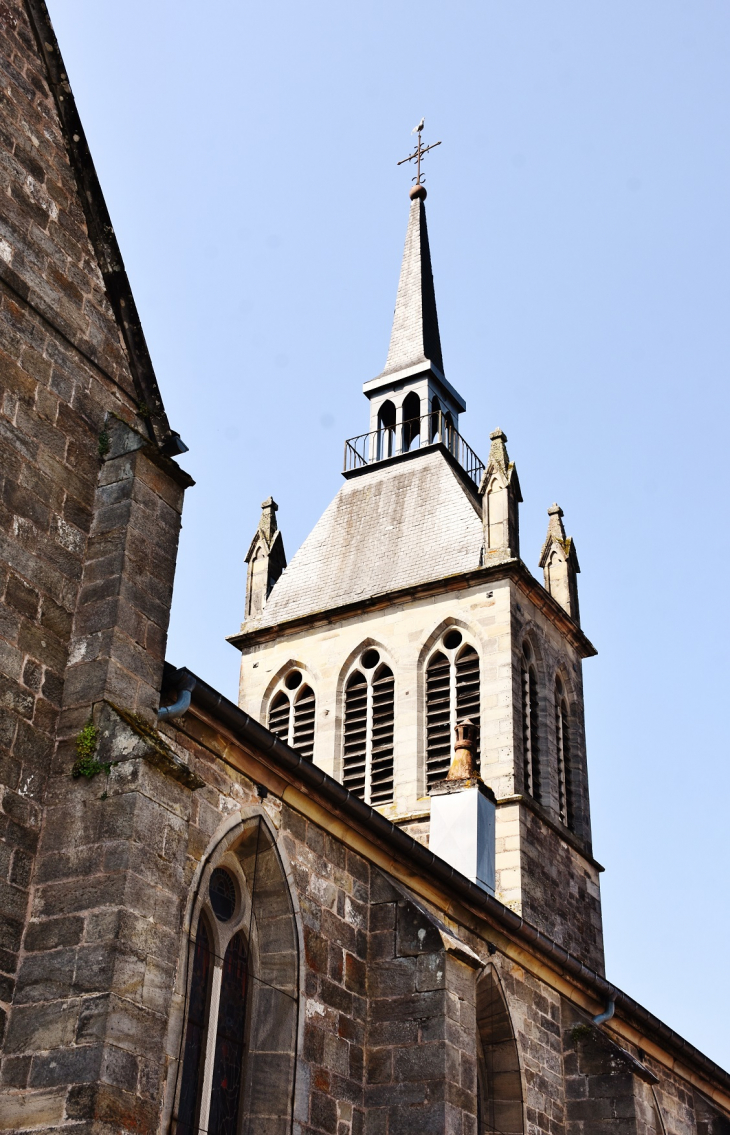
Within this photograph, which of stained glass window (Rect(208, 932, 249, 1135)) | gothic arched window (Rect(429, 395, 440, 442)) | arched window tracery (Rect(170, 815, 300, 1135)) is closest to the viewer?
arched window tracery (Rect(170, 815, 300, 1135))

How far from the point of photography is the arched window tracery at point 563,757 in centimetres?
2436

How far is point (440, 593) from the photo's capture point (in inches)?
978

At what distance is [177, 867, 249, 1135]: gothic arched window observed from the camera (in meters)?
9.40

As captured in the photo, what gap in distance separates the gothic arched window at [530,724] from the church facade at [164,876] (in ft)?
21.9

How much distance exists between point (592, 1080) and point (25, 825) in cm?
774

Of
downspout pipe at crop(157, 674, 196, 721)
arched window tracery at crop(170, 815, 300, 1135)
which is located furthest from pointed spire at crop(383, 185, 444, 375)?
downspout pipe at crop(157, 674, 196, 721)

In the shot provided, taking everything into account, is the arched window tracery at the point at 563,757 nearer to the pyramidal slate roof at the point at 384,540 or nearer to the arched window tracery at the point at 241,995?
the pyramidal slate roof at the point at 384,540

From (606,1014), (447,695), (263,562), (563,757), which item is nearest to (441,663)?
(447,695)

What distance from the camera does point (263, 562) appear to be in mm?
27859

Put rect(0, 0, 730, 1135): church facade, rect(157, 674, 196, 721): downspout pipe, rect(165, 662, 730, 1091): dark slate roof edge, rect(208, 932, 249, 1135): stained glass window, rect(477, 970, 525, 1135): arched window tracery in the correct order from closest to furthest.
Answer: rect(0, 0, 730, 1135): church facade, rect(157, 674, 196, 721): downspout pipe, rect(208, 932, 249, 1135): stained glass window, rect(165, 662, 730, 1091): dark slate roof edge, rect(477, 970, 525, 1135): arched window tracery

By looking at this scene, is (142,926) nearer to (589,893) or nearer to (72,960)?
(72,960)

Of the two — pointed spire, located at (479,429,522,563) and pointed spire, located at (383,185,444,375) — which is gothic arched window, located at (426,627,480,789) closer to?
pointed spire, located at (479,429,522,563)

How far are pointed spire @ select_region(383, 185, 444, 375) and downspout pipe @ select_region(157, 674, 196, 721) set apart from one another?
21.8m

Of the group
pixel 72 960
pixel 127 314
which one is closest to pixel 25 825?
pixel 72 960
